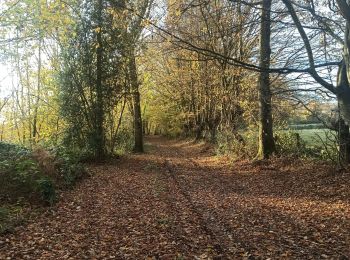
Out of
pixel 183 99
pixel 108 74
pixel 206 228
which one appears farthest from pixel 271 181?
pixel 183 99

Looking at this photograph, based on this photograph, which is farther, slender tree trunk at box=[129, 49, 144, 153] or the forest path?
slender tree trunk at box=[129, 49, 144, 153]

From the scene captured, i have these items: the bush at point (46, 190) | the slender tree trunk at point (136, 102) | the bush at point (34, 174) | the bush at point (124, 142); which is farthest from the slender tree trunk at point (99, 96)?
the bush at point (46, 190)

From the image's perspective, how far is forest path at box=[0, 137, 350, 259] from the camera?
16.6 ft

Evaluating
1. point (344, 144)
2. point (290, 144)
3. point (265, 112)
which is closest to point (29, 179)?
point (344, 144)

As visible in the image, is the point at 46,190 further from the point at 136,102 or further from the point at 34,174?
the point at 136,102

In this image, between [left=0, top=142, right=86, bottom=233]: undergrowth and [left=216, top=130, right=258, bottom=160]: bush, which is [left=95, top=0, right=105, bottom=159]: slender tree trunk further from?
[left=216, top=130, right=258, bottom=160]: bush

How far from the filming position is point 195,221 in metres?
6.46

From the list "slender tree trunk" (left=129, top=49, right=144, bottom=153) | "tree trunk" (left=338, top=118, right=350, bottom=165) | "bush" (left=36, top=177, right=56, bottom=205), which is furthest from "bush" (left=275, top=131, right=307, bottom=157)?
"bush" (left=36, top=177, right=56, bottom=205)

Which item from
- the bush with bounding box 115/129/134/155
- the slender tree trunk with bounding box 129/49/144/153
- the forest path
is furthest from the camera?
the bush with bounding box 115/129/134/155

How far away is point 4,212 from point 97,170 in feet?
21.8

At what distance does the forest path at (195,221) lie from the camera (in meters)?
5.05

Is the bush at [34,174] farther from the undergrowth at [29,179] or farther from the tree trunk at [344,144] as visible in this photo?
the tree trunk at [344,144]

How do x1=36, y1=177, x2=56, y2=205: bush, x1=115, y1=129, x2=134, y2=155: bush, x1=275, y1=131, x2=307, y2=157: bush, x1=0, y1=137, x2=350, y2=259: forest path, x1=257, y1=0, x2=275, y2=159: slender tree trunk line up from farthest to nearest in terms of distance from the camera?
x1=115, y1=129, x2=134, y2=155: bush
x1=257, y1=0, x2=275, y2=159: slender tree trunk
x1=275, y1=131, x2=307, y2=157: bush
x1=36, y1=177, x2=56, y2=205: bush
x1=0, y1=137, x2=350, y2=259: forest path

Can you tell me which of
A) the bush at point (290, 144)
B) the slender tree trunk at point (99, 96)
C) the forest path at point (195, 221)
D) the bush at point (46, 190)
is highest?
the slender tree trunk at point (99, 96)
